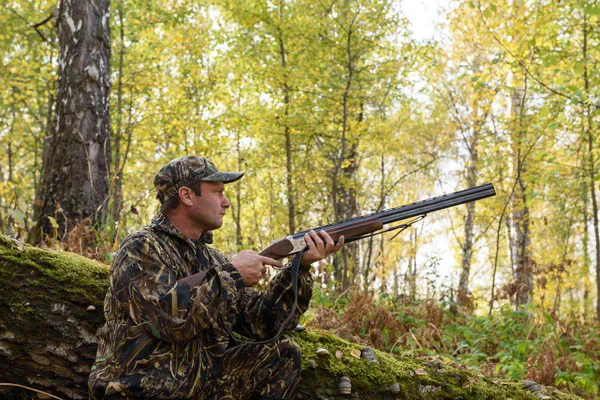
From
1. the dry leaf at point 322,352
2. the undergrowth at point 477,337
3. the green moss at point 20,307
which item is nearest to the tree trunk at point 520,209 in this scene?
the undergrowth at point 477,337

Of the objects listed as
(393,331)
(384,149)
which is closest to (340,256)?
(384,149)

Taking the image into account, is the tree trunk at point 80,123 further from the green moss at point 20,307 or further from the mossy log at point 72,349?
the green moss at point 20,307

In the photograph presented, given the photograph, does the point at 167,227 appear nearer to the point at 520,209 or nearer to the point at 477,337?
the point at 477,337

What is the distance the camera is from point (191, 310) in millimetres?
3268

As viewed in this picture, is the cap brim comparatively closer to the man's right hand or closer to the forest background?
the man's right hand

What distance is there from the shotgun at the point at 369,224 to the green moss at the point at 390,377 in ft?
3.25

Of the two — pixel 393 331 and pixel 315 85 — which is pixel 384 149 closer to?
pixel 315 85

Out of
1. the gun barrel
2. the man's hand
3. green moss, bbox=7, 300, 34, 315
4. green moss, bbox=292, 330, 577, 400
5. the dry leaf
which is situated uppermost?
the gun barrel

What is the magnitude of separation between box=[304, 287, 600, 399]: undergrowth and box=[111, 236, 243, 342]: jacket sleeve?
8.72 feet

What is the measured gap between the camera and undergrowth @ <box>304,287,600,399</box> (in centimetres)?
Result: 665

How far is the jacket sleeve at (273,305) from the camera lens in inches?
161

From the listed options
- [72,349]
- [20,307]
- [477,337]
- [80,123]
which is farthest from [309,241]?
[477,337]

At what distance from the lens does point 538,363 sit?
7.16 meters

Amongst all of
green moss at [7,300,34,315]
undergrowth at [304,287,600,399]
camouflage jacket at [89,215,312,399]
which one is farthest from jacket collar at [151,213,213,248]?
undergrowth at [304,287,600,399]
